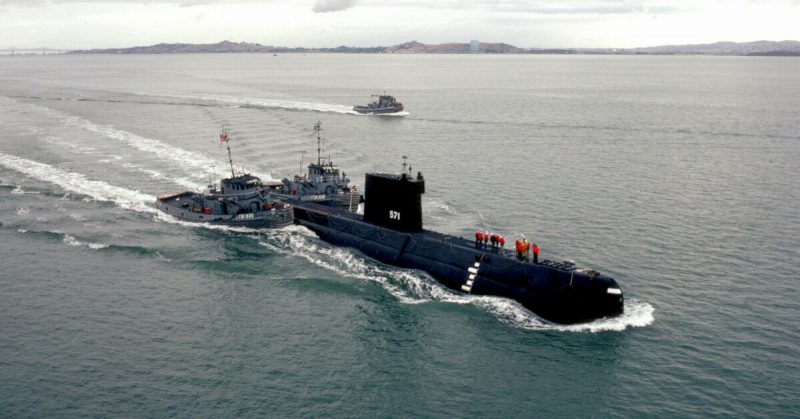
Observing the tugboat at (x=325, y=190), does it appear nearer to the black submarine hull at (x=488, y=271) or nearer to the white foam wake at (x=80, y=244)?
the black submarine hull at (x=488, y=271)

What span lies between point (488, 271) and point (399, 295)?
6104mm

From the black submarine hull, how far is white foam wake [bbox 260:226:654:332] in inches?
20.6

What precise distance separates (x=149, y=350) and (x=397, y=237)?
19.6 m

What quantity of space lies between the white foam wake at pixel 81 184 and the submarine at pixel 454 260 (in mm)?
19333

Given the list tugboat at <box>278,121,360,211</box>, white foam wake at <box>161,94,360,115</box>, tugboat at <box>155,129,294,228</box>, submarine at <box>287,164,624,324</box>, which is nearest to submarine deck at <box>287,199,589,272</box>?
submarine at <box>287,164,624,324</box>

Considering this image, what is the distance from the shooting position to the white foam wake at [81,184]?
61031 millimetres

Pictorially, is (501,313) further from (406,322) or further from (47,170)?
(47,170)

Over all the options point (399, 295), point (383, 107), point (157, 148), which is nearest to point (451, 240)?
point (399, 295)

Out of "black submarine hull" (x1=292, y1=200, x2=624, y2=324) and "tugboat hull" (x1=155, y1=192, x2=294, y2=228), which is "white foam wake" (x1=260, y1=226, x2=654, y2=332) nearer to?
"black submarine hull" (x1=292, y1=200, x2=624, y2=324)

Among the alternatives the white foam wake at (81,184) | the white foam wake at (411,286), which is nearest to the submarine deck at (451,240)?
the white foam wake at (411,286)

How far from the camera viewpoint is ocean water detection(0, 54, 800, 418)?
28859 millimetres

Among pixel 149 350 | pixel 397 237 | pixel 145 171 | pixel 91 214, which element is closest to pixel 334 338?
pixel 149 350

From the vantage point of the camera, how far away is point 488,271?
4003 centimetres

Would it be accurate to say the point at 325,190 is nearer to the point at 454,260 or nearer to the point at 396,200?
the point at 396,200
